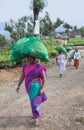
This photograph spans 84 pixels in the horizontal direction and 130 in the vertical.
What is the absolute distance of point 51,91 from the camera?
11.4 meters

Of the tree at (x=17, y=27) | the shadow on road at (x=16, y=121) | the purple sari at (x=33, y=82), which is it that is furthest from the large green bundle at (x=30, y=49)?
the tree at (x=17, y=27)

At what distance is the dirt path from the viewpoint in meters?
7.39

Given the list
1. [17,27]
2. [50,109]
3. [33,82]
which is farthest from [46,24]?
[33,82]

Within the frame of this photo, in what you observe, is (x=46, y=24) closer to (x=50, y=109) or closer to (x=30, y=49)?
(x=50, y=109)

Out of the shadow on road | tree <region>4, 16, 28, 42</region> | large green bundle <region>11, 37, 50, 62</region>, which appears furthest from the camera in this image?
tree <region>4, 16, 28, 42</region>

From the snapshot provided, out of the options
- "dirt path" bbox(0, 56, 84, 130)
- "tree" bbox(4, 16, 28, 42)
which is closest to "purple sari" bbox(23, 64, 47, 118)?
"dirt path" bbox(0, 56, 84, 130)

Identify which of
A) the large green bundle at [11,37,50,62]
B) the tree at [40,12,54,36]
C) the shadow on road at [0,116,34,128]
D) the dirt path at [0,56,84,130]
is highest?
the large green bundle at [11,37,50,62]

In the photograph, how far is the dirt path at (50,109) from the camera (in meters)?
7.39

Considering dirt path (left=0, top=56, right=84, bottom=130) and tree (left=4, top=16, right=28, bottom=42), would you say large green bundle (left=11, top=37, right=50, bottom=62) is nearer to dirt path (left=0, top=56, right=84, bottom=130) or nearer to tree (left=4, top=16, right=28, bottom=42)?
dirt path (left=0, top=56, right=84, bottom=130)

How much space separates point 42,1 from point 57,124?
1876 cm

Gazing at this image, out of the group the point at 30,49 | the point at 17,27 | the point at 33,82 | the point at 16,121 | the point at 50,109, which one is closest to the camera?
the point at 30,49

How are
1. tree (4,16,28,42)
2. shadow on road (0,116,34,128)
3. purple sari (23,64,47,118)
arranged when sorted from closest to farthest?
purple sari (23,64,47,118) → shadow on road (0,116,34,128) → tree (4,16,28,42)

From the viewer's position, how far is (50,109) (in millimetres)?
8727

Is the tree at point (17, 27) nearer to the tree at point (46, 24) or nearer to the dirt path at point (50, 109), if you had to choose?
the tree at point (46, 24)
